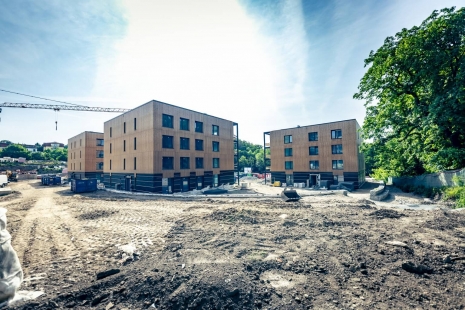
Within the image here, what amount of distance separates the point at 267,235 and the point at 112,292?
615 centimetres

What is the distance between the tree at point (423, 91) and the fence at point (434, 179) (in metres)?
1.10

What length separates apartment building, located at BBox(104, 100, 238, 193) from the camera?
26.8m

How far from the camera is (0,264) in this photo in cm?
457

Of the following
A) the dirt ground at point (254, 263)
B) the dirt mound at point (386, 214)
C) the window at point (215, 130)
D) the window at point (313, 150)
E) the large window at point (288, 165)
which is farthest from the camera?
the large window at point (288, 165)

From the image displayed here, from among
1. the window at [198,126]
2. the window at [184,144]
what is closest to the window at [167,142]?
the window at [184,144]

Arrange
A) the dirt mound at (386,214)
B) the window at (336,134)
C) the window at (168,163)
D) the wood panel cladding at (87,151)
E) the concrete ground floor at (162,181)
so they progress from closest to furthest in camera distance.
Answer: the dirt mound at (386,214) < the concrete ground floor at (162,181) < the window at (168,163) < the window at (336,134) < the wood panel cladding at (87,151)

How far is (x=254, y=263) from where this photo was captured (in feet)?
20.2

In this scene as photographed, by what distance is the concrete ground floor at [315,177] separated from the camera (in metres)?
32.1

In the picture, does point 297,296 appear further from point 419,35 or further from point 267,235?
point 419,35

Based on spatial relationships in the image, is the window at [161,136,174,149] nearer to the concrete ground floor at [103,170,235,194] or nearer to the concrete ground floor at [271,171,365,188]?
the concrete ground floor at [103,170,235,194]

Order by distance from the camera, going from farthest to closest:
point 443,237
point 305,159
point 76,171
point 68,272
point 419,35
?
point 76,171 → point 305,159 → point 419,35 → point 443,237 → point 68,272

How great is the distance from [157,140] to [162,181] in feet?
18.3

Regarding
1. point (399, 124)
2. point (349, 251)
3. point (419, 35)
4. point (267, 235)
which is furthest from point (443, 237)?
point (419, 35)

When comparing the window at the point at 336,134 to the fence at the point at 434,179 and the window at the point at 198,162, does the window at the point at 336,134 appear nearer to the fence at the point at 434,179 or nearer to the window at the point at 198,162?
the fence at the point at 434,179
